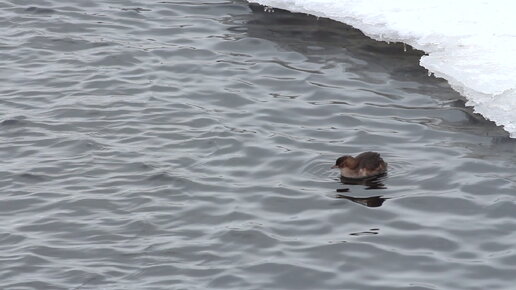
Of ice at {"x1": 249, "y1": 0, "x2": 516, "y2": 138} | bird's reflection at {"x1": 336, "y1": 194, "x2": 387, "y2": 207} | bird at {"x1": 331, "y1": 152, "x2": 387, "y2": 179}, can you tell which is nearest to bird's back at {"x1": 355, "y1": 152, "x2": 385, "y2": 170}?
bird at {"x1": 331, "y1": 152, "x2": 387, "y2": 179}

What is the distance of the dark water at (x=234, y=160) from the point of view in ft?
31.1

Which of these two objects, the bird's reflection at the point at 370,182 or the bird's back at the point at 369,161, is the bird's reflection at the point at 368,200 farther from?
the bird's back at the point at 369,161

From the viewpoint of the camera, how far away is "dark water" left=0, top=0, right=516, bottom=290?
9492 millimetres

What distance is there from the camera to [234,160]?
38.2 feet

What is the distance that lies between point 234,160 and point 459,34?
133 inches

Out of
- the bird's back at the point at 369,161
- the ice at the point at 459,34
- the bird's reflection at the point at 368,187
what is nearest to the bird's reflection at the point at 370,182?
the bird's reflection at the point at 368,187

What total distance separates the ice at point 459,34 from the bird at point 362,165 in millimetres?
1550

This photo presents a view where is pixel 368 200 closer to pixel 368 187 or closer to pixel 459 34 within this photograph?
pixel 368 187

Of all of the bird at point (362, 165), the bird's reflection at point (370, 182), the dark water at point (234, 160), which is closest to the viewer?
the dark water at point (234, 160)

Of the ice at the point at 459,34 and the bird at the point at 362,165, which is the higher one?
the ice at the point at 459,34

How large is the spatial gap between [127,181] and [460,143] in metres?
3.43

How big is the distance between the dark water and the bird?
14 centimetres

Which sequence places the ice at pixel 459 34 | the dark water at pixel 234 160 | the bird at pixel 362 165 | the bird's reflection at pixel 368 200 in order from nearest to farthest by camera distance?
1. the dark water at pixel 234 160
2. the bird's reflection at pixel 368 200
3. the bird at pixel 362 165
4. the ice at pixel 459 34

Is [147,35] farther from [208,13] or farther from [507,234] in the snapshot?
[507,234]
